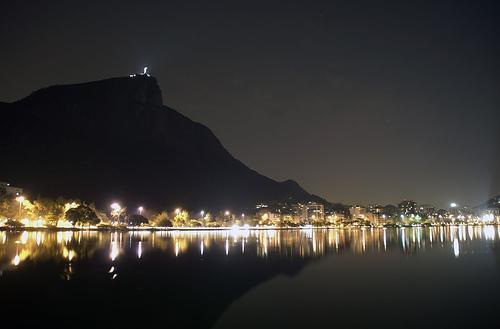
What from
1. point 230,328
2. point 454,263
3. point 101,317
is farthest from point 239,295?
point 454,263

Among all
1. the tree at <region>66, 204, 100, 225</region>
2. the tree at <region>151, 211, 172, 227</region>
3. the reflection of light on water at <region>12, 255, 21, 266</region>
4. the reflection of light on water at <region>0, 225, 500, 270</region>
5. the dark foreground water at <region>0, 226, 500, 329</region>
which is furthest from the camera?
the tree at <region>151, 211, 172, 227</region>

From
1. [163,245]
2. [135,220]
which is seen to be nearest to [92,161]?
[135,220]

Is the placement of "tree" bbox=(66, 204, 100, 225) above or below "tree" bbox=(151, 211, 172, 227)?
above

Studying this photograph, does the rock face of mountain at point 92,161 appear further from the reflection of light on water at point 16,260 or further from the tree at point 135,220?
the reflection of light on water at point 16,260

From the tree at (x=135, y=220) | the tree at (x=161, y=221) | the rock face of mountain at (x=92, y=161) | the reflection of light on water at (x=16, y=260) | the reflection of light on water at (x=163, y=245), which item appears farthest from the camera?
the rock face of mountain at (x=92, y=161)

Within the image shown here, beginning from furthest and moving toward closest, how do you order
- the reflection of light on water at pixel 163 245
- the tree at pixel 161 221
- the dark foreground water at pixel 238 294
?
the tree at pixel 161 221 < the reflection of light on water at pixel 163 245 < the dark foreground water at pixel 238 294

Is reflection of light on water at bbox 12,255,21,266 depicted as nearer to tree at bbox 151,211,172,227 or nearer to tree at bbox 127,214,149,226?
tree at bbox 127,214,149,226

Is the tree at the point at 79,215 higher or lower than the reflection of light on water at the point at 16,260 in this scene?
higher

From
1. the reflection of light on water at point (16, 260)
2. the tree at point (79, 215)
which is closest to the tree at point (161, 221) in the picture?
the tree at point (79, 215)

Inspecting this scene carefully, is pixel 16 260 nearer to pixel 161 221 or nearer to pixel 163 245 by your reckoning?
pixel 163 245

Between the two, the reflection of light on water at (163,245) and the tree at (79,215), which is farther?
the tree at (79,215)

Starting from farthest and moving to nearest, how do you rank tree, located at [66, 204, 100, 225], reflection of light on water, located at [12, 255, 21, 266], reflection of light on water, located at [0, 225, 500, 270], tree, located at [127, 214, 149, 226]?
tree, located at [127, 214, 149, 226] < tree, located at [66, 204, 100, 225] < reflection of light on water, located at [0, 225, 500, 270] < reflection of light on water, located at [12, 255, 21, 266]

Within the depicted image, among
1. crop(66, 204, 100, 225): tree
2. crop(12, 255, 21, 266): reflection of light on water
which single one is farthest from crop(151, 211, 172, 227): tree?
crop(12, 255, 21, 266): reflection of light on water

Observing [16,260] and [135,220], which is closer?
[16,260]
